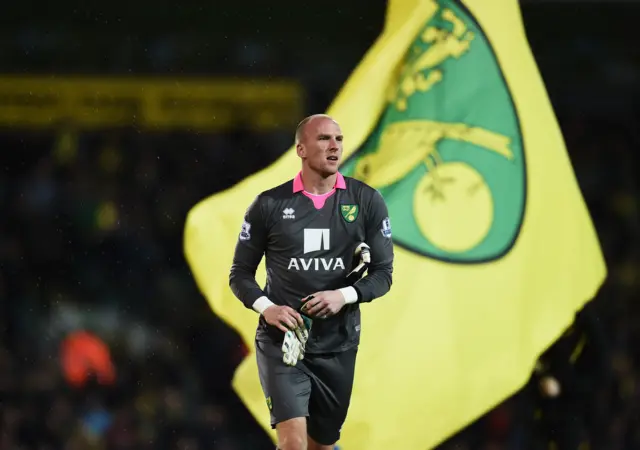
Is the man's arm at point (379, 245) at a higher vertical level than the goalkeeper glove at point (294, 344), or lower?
higher

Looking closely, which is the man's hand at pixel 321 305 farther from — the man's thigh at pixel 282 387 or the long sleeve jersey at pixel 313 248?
the man's thigh at pixel 282 387

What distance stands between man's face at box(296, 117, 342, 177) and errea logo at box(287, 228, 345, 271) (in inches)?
8.7

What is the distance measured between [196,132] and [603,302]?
127 inches

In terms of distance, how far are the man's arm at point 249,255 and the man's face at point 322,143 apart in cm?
26

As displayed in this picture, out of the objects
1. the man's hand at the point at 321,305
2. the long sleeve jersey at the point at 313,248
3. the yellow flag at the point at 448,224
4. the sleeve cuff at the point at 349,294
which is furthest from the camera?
the yellow flag at the point at 448,224

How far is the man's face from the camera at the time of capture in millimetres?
4094

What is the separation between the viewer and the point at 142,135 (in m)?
8.63

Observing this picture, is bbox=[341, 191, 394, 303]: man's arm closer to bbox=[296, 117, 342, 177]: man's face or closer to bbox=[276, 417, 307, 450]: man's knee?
bbox=[296, 117, 342, 177]: man's face

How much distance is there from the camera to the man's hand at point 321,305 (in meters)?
3.95

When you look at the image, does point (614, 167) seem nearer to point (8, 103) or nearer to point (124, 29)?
point (124, 29)

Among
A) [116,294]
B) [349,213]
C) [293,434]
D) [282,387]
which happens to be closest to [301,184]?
[349,213]

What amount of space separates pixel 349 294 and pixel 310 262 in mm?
194

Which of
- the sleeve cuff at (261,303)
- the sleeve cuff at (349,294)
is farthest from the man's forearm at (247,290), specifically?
the sleeve cuff at (349,294)

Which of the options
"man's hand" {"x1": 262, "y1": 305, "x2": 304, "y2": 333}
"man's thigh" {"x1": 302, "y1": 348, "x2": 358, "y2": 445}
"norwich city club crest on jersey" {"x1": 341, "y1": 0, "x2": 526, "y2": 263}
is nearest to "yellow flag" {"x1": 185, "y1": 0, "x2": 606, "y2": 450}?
"norwich city club crest on jersey" {"x1": 341, "y1": 0, "x2": 526, "y2": 263}
